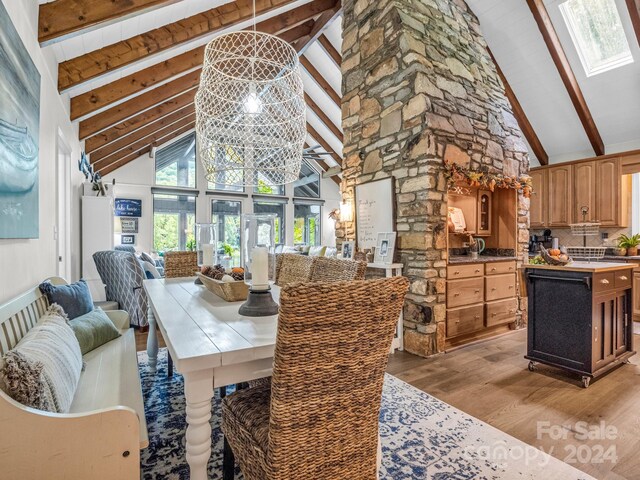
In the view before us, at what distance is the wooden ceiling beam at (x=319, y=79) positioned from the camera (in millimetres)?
7172

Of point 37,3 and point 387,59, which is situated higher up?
point 387,59

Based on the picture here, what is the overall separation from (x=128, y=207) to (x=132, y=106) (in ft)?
13.9

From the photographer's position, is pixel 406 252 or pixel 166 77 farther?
pixel 166 77

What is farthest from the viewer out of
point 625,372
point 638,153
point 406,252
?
point 638,153

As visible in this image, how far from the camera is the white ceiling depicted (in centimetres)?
441

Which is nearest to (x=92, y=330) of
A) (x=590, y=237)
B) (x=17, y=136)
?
(x=17, y=136)

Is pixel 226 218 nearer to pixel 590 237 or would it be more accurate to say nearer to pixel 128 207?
pixel 128 207

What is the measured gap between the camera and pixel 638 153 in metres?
4.77

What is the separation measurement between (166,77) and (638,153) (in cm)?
638

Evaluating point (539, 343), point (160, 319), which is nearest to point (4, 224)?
point (160, 319)

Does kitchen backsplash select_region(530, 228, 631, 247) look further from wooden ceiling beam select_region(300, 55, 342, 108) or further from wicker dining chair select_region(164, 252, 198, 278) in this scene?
wicker dining chair select_region(164, 252, 198, 278)

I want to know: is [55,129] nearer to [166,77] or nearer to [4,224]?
[166,77]

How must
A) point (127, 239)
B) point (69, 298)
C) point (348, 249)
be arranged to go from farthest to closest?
point (127, 239)
point (348, 249)
point (69, 298)

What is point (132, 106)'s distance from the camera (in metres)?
4.63
